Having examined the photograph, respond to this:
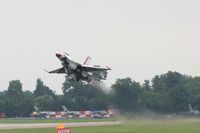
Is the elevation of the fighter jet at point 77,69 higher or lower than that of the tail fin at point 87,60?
lower

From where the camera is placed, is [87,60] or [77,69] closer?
[77,69]

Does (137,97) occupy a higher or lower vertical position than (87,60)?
lower

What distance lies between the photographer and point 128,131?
2559 inches

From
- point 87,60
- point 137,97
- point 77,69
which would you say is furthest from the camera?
point 137,97

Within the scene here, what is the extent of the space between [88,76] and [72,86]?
3887 inches

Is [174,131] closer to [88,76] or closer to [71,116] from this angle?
[88,76]

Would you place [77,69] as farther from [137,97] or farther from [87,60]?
[137,97]

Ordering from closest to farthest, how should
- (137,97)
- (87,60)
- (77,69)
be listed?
(77,69) < (87,60) < (137,97)

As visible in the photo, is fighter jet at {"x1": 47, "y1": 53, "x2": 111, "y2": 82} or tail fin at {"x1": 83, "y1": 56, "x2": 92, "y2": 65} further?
tail fin at {"x1": 83, "y1": 56, "x2": 92, "y2": 65}

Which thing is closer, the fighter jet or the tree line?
the fighter jet

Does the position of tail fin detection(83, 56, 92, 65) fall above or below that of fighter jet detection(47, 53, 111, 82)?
above

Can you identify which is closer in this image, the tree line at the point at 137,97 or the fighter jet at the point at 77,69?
the fighter jet at the point at 77,69

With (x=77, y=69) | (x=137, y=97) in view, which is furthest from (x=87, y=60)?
(x=137, y=97)

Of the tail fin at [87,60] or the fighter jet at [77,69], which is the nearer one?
the fighter jet at [77,69]
